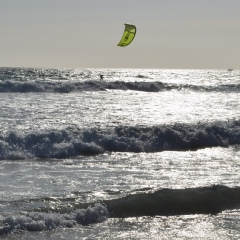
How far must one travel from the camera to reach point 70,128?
2236cm

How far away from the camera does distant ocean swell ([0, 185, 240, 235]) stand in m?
10.0

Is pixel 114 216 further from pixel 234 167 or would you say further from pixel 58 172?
pixel 234 167

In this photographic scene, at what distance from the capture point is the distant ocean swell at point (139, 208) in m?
10.0

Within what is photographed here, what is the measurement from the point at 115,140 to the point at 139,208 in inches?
359

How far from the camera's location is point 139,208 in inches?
451

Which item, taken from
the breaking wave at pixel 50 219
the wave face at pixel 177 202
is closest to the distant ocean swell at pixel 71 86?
the wave face at pixel 177 202

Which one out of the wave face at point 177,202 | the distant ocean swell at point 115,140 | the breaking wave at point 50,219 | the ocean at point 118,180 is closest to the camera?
the breaking wave at point 50,219

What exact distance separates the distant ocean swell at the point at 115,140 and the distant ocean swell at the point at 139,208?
20.9ft
